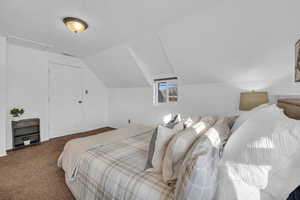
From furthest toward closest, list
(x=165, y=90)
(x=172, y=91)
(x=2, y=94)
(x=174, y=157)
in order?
(x=165, y=90) < (x=172, y=91) < (x=2, y=94) < (x=174, y=157)

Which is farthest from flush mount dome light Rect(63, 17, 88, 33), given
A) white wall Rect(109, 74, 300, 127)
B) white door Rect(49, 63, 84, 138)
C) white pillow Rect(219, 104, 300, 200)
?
white pillow Rect(219, 104, 300, 200)

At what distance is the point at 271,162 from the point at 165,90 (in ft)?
10.3

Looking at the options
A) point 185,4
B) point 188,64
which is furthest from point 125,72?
point 185,4

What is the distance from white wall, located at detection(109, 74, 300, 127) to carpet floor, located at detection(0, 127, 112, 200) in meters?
2.19

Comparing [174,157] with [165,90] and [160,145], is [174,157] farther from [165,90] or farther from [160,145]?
→ [165,90]

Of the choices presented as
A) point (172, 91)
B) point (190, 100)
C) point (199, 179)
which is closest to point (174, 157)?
point (199, 179)

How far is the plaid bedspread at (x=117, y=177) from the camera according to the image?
917mm

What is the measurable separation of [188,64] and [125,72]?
6.12 ft

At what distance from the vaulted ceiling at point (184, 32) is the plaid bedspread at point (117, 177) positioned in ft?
6.18

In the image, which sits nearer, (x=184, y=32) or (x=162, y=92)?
(x=184, y=32)

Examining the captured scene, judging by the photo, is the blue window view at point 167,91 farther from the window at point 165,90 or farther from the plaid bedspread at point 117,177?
the plaid bedspread at point 117,177

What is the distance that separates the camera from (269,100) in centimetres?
231

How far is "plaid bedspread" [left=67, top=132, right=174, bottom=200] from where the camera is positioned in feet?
3.01

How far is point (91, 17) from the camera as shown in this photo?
2018 mm
